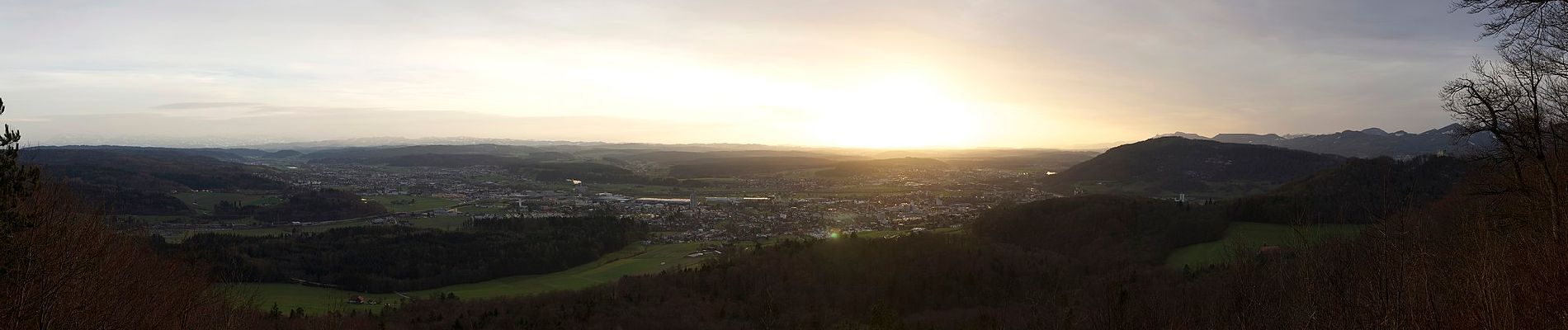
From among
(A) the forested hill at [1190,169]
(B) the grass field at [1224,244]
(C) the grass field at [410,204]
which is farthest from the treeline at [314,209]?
(A) the forested hill at [1190,169]

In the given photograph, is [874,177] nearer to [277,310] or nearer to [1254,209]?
[1254,209]

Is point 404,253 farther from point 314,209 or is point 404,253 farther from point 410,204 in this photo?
point 410,204

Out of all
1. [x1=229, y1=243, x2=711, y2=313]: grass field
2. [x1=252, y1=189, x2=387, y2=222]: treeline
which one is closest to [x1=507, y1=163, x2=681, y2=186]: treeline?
[x1=252, y1=189, x2=387, y2=222]: treeline

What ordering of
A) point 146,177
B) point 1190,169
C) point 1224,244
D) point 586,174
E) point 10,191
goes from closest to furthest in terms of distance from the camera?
1. point 10,191
2. point 1224,244
3. point 146,177
4. point 1190,169
5. point 586,174

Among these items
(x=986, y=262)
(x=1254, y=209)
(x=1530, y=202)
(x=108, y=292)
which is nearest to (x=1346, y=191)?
(x=1254, y=209)

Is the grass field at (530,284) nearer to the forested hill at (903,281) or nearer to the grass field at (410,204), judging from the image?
the forested hill at (903,281)

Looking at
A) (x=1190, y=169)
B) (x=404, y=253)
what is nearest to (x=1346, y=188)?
(x=1190, y=169)

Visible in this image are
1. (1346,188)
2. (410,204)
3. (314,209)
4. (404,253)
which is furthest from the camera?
(410,204)

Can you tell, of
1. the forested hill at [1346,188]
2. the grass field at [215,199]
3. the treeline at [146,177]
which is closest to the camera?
the forested hill at [1346,188]
